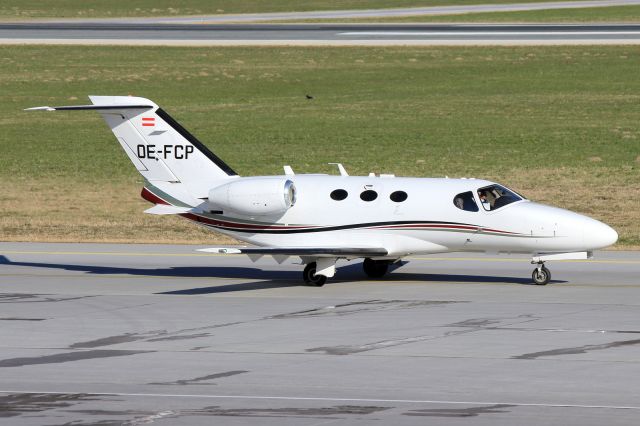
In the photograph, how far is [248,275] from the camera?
106 feet

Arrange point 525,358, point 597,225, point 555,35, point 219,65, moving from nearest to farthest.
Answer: point 525,358, point 597,225, point 219,65, point 555,35

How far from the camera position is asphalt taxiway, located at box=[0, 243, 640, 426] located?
17.5 metres

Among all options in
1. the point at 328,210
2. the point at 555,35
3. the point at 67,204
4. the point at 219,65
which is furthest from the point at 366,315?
the point at 555,35

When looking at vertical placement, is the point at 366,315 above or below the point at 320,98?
below

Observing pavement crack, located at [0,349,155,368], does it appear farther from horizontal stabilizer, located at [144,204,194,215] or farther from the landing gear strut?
the landing gear strut

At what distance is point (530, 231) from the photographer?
29219mm

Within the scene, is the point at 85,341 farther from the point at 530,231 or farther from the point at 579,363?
the point at 530,231

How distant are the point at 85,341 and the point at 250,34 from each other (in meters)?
63.8

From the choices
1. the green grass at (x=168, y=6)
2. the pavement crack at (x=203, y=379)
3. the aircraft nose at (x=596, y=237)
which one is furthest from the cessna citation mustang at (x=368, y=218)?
the green grass at (x=168, y=6)

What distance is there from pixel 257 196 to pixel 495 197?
546 cm

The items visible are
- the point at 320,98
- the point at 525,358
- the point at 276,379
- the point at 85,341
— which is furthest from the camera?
the point at 320,98

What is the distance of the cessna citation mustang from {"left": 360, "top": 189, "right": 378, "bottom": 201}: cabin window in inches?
0.9

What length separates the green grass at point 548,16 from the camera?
9250cm

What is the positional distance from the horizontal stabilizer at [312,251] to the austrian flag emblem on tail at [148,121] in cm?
419
